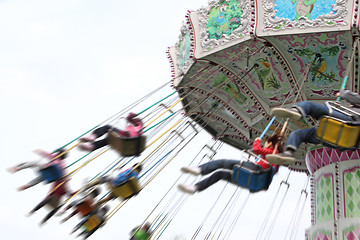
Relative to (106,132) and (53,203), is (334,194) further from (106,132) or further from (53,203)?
(53,203)

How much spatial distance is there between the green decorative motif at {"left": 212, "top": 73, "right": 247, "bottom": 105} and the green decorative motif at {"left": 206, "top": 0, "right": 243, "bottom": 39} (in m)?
1.01

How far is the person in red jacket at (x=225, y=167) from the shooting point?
6473 mm

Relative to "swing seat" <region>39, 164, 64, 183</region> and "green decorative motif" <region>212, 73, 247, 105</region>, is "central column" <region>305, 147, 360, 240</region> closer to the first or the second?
"green decorative motif" <region>212, 73, 247, 105</region>

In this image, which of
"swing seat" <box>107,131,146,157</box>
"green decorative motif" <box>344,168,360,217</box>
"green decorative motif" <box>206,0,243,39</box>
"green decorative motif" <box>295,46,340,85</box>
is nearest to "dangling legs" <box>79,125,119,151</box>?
"swing seat" <box>107,131,146,157</box>

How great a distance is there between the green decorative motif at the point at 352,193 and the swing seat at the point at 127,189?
123 inches

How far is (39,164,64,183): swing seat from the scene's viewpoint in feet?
23.7

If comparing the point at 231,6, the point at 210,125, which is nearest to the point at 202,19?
the point at 231,6

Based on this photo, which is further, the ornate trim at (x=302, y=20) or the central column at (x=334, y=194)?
the central column at (x=334, y=194)

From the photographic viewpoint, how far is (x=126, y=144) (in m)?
7.05

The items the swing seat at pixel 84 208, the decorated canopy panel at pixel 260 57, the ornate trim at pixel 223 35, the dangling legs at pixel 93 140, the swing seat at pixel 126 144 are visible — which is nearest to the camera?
the swing seat at pixel 126 144

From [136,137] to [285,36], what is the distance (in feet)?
8.24

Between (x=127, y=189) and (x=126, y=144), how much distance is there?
0.79 meters

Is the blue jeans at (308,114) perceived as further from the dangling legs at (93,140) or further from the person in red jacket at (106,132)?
the dangling legs at (93,140)

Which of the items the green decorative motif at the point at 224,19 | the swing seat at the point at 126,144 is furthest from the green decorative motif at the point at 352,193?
the swing seat at the point at 126,144
